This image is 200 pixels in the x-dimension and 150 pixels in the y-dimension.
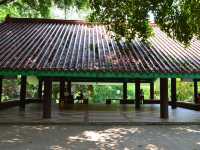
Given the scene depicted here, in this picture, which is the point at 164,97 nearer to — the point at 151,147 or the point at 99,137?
the point at 99,137

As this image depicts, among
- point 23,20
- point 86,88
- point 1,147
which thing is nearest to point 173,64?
point 1,147

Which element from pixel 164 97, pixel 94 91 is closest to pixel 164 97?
pixel 164 97

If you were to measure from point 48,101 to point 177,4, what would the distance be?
6.56 metres

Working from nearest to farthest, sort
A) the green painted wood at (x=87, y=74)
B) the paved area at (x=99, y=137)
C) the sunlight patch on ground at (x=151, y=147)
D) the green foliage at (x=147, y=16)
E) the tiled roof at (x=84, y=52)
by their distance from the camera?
the sunlight patch on ground at (x=151, y=147), the paved area at (x=99, y=137), the green foliage at (x=147, y=16), the green painted wood at (x=87, y=74), the tiled roof at (x=84, y=52)

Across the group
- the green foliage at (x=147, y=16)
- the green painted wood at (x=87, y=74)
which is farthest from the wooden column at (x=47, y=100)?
the green foliage at (x=147, y=16)

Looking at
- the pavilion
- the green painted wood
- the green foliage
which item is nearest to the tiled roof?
the pavilion

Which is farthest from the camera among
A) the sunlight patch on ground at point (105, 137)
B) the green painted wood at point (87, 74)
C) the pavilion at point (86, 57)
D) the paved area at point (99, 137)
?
the pavilion at point (86, 57)

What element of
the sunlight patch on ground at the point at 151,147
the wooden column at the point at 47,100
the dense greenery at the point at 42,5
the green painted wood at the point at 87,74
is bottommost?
the sunlight patch on ground at the point at 151,147

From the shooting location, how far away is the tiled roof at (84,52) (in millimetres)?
14352

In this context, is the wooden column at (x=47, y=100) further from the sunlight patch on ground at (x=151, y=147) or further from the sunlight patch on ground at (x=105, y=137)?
the sunlight patch on ground at (x=151, y=147)

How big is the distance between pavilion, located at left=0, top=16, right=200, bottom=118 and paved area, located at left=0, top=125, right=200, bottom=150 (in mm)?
2259

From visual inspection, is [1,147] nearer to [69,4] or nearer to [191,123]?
[191,123]

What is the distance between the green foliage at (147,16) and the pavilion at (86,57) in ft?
7.41

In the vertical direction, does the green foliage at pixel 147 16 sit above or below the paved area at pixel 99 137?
above
